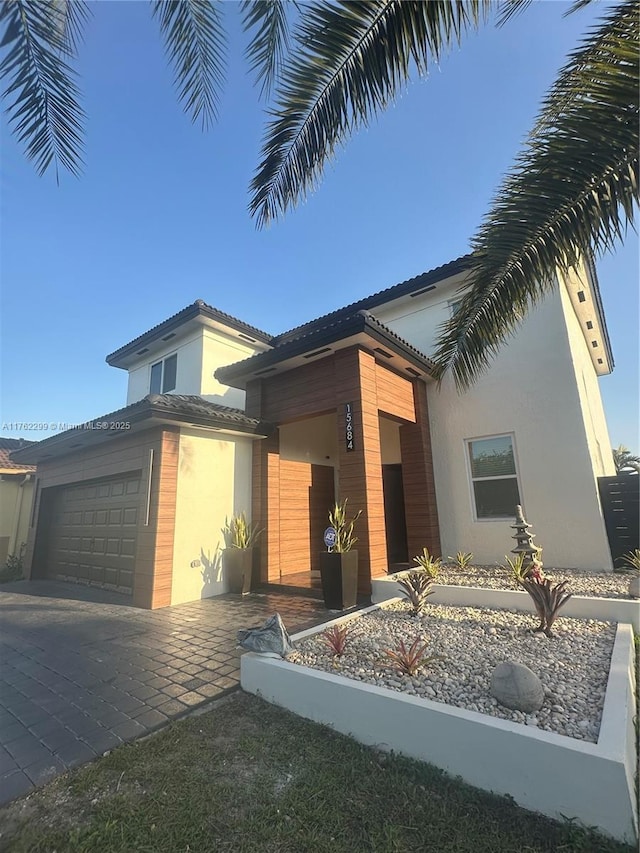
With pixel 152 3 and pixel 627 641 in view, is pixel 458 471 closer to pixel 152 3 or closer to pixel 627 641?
pixel 627 641

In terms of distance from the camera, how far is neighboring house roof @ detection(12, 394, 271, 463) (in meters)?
7.29

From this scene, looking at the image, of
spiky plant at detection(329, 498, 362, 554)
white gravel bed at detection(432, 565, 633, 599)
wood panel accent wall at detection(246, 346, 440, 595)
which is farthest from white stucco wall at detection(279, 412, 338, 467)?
white gravel bed at detection(432, 565, 633, 599)

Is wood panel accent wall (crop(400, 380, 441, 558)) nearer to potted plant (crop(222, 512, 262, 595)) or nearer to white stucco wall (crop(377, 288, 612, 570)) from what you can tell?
white stucco wall (crop(377, 288, 612, 570))

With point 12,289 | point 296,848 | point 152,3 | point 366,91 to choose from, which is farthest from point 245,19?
point 296,848

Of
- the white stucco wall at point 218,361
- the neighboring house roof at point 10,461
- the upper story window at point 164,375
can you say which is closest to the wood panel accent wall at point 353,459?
the white stucco wall at point 218,361

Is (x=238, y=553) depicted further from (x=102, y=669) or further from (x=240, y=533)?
(x=102, y=669)

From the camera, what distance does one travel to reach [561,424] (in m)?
8.13

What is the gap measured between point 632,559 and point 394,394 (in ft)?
17.6

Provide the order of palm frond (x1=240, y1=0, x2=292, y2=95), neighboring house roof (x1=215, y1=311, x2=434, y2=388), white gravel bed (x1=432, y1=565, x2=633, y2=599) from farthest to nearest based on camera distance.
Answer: neighboring house roof (x1=215, y1=311, x2=434, y2=388) → white gravel bed (x1=432, y1=565, x2=633, y2=599) → palm frond (x1=240, y1=0, x2=292, y2=95)

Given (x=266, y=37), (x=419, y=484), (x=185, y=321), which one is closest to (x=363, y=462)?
(x=419, y=484)

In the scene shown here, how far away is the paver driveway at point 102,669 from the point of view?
9.93 feet

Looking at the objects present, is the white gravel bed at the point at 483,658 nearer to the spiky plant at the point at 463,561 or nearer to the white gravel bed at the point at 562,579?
the white gravel bed at the point at 562,579

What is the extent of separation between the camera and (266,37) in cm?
385

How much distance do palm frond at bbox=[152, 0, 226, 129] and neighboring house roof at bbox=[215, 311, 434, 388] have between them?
3.65 m
